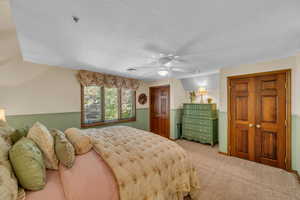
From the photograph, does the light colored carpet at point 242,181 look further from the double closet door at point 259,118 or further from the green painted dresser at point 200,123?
the green painted dresser at point 200,123

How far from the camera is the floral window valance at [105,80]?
344cm

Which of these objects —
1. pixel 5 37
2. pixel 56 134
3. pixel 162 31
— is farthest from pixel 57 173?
pixel 5 37

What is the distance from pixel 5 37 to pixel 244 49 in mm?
4296

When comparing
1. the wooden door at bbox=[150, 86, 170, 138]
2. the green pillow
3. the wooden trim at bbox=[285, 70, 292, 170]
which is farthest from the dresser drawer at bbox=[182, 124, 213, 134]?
the green pillow

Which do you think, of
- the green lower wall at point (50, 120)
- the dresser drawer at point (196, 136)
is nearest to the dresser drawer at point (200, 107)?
the dresser drawer at point (196, 136)

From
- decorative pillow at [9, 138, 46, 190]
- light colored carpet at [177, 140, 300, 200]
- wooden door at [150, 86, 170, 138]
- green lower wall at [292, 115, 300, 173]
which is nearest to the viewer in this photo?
decorative pillow at [9, 138, 46, 190]

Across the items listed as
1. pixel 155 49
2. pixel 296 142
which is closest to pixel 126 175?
pixel 155 49

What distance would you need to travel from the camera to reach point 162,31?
1.57 m

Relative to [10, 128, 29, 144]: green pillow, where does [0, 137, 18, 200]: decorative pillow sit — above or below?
below

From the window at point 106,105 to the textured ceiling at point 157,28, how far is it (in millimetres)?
1557

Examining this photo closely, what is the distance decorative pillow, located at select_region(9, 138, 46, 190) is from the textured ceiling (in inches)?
51.7

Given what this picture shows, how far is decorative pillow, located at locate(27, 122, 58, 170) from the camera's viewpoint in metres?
1.30

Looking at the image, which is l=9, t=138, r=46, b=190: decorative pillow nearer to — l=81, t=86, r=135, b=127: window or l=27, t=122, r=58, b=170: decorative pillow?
l=27, t=122, r=58, b=170: decorative pillow

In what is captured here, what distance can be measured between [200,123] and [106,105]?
3.15 metres
